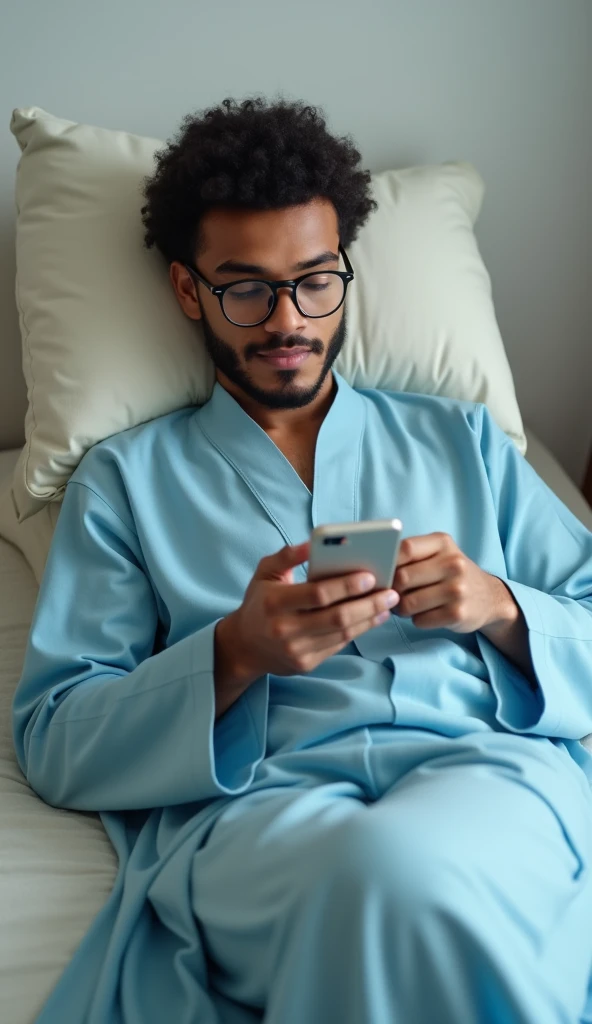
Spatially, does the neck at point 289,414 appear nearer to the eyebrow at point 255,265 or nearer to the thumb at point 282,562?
the eyebrow at point 255,265

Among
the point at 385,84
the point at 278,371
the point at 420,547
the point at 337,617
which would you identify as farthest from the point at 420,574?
the point at 385,84

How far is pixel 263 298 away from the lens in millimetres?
1292

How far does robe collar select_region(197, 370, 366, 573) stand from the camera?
4.23 ft

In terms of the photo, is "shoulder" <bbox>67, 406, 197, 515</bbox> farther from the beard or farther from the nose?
the nose

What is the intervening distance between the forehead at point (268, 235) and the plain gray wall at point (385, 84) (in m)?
0.51

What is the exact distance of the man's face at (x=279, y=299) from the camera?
1.28m

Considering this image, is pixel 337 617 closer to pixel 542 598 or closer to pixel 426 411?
pixel 542 598

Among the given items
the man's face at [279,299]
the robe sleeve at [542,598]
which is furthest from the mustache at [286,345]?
the robe sleeve at [542,598]

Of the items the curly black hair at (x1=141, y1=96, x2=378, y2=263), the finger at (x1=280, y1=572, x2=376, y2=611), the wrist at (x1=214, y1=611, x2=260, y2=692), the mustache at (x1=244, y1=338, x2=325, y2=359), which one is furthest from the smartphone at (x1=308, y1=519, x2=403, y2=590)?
the curly black hair at (x1=141, y1=96, x2=378, y2=263)

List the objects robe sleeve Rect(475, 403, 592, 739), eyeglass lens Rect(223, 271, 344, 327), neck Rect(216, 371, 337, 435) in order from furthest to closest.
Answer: neck Rect(216, 371, 337, 435), eyeglass lens Rect(223, 271, 344, 327), robe sleeve Rect(475, 403, 592, 739)

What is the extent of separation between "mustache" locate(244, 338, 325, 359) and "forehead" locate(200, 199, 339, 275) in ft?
0.30

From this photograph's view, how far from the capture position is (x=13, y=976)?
98 centimetres

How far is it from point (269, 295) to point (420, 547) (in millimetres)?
432

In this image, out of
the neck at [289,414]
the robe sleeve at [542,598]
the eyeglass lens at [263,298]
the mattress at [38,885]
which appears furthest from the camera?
the neck at [289,414]
